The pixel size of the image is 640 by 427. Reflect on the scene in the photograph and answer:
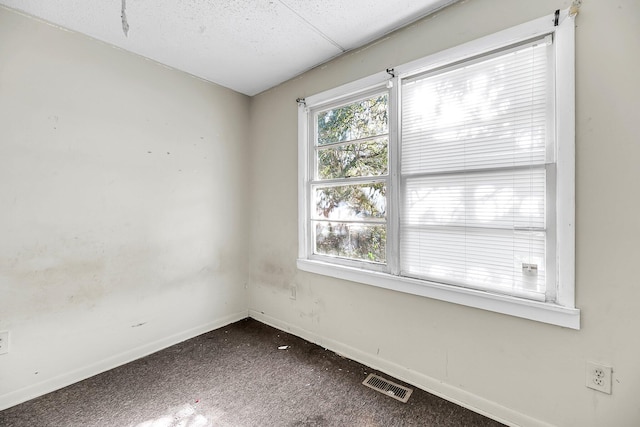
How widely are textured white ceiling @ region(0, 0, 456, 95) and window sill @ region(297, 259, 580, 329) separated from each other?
1770 millimetres

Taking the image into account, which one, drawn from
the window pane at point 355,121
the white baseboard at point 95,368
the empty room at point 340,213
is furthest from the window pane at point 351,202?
the white baseboard at point 95,368

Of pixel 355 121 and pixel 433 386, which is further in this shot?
pixel 355 121

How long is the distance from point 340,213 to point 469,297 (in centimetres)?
115

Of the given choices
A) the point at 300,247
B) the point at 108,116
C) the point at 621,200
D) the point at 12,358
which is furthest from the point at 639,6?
the point at 12,358

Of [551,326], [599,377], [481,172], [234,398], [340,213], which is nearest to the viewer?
[599,377]

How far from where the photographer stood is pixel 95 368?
204 cm

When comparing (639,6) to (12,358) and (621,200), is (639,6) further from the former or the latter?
(12,358)

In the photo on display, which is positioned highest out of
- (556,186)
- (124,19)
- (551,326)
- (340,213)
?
(124,19)

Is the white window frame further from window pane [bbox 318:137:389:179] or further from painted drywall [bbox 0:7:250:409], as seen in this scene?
painted drywall [bbox 0:7:250:409]

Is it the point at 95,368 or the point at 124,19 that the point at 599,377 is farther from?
the point at 124,19

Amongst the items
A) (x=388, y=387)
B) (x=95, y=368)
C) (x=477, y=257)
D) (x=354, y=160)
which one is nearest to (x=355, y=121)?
(x=354, y=160)

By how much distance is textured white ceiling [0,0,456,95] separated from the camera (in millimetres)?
1720

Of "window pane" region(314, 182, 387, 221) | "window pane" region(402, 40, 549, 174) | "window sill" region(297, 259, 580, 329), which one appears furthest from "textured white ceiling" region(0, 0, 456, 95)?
"window sill" region(297, 259, 580, 329)

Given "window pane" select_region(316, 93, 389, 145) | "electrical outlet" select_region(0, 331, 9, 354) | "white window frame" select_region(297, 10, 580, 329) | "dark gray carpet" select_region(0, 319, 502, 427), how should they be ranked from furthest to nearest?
"window pane" select_region(316, 93, 389, 145) → "electrical outlet" select_region(0, 331, 9, 354) → "dark gray carpet" select_region(0, 319, 502, 427) → "white window frame" select_region(297, 10, 580, 329)
